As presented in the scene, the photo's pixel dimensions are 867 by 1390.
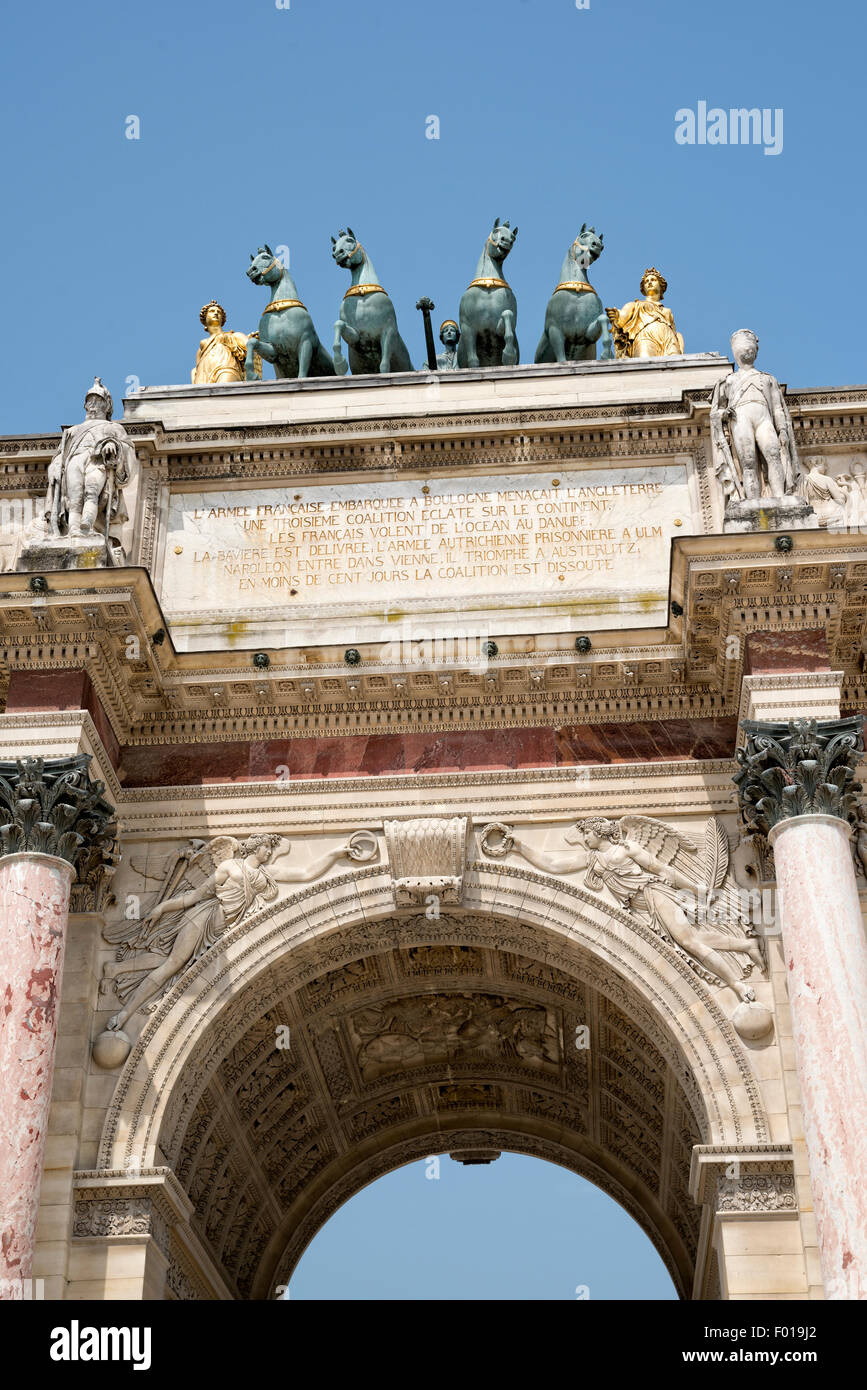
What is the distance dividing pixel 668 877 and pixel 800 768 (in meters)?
1.98

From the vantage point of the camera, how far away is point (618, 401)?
2255cm

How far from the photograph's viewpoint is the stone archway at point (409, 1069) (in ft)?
62.4

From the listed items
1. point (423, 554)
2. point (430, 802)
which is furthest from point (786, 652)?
point (423, 554)

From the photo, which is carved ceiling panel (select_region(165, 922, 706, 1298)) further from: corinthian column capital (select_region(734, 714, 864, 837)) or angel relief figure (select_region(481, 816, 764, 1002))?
corinthian column capital (select_region(734, 714, 864, 837))

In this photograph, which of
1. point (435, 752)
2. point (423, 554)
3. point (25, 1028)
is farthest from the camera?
point (423, 554)

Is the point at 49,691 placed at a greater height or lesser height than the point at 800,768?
greater

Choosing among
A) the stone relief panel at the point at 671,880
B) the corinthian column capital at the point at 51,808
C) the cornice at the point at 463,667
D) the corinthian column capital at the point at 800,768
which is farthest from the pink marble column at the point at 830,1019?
the corinthian column capital at the point at 51,808

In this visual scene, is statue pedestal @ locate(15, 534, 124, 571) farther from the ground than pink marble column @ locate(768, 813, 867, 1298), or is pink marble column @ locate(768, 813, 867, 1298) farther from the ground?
statue pedestal @ locate(15, 534, 124, 571)

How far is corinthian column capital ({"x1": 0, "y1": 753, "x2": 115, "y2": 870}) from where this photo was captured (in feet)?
60.4

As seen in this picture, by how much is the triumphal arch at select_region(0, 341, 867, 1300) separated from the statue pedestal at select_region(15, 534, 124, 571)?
6 cm

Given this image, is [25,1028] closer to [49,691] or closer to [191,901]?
[191,901]

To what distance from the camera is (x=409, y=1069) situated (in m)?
23.8

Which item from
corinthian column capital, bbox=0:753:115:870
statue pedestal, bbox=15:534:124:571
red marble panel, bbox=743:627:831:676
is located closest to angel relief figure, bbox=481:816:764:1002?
red marble panel, bbox=743:627:831:676
